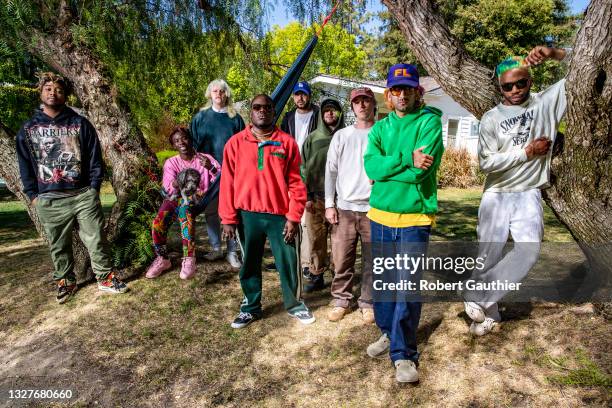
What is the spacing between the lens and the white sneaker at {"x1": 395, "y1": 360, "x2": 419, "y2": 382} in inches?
104

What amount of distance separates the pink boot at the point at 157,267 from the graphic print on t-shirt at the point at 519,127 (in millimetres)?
3485

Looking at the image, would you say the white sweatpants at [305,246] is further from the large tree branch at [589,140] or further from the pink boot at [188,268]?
the large tree branch at [589,140]

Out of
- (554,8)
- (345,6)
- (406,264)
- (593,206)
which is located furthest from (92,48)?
(554,8)

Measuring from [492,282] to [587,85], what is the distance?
1411 millimetres

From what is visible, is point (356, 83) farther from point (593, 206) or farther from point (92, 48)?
point (593, 206)

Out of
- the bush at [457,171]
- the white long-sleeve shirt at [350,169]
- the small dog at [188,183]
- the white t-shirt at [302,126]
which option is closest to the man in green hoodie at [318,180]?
the white t-shirt at [302,126]

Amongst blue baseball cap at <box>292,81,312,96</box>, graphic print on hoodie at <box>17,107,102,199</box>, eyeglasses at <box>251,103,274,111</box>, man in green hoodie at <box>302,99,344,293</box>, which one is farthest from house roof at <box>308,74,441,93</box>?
graphic print on hoodie at <box>17,107,102,199</box>

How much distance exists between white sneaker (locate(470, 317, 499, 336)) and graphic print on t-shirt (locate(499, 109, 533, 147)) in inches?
48.1

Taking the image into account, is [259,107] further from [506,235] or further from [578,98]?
[578,98]

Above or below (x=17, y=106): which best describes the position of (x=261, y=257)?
below

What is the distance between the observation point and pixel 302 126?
14.7ft

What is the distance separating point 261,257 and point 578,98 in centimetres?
249

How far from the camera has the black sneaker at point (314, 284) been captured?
4.35 meters

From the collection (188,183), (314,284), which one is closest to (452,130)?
(314,284)
